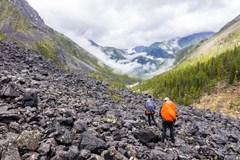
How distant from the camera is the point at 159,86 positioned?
531ft

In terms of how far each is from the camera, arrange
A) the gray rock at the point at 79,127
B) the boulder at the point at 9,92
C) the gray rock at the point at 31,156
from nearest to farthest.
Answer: the gray rock at the point at 31,156, the gray rock at the point at 79,127, the boulder at the point at 9,92

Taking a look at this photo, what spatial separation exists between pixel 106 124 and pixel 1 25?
484 feet

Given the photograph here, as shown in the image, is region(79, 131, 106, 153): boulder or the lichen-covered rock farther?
region(79, 131, 106, 153): boulder

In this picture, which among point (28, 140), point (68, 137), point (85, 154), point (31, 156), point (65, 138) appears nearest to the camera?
point (31, 156)

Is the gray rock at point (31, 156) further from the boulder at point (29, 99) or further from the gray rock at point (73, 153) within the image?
the boulder at point (29, 99)

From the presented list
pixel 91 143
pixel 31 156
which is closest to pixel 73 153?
pixel 91 143

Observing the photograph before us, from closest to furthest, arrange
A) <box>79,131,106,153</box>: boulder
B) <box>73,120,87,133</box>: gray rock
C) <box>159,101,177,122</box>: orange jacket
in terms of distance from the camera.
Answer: <box>79,131,106,153</box>: boulder < <box>73,120,87,133</box>: gray rock < <box>159,101,177,122</box>: orange jacket

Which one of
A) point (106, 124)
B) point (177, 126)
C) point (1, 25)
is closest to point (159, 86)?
point (1, 25)

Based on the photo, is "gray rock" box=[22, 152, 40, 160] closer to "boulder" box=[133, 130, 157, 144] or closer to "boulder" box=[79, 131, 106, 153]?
"boulder" box=[79, 131, 106, 153]

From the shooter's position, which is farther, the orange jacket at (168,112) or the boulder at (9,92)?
the orange jacket at (168,112)

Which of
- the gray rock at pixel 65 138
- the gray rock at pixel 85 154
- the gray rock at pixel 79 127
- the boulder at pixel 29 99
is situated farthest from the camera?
the boulder at pixel 29 99

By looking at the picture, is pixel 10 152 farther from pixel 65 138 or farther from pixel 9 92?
pixel 9 92

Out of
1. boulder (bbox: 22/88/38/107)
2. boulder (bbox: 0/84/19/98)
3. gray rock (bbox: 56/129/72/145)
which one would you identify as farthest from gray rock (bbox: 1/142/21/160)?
boulder (bbox: 0/84/19/98)

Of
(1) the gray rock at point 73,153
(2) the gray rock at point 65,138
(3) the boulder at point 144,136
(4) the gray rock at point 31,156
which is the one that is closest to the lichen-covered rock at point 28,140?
(4) the gray rock at point 31,156
